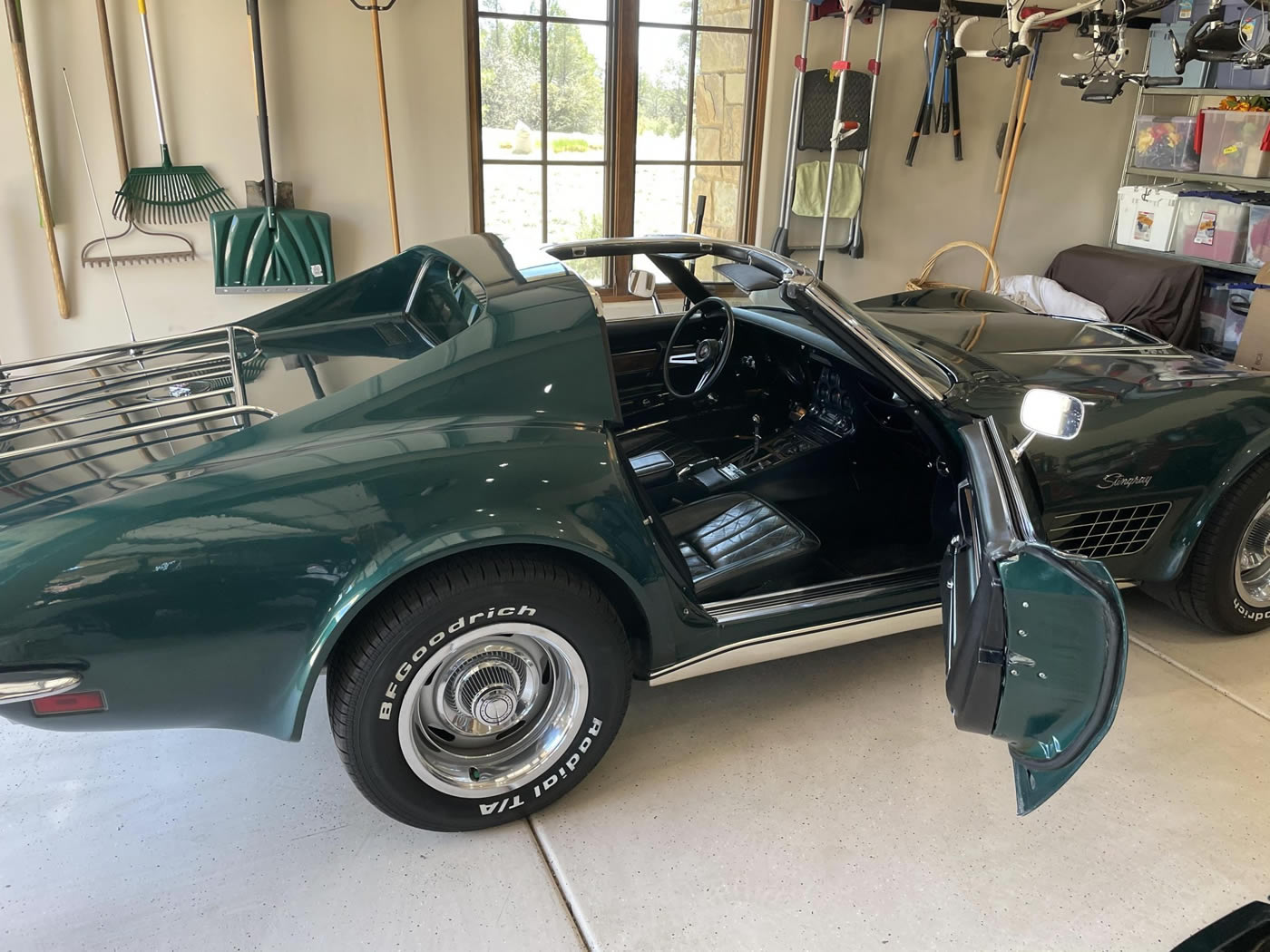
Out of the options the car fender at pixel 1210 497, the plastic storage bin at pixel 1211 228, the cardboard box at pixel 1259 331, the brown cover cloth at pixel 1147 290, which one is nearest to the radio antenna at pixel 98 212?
the car fender at pixel 1210 497

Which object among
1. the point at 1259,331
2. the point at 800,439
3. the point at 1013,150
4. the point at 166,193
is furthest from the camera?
the point at 1013,150

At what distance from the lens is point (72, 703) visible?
5.06 feet

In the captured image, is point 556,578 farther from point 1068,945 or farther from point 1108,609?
point 1068,945

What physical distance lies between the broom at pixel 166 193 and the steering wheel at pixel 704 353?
2625 millimetres

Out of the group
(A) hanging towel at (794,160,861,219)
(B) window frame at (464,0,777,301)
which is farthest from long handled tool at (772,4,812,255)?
(B) window frame at (464,0,777,301)

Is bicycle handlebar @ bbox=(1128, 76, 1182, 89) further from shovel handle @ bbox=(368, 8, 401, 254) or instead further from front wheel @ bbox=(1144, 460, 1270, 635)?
shovel handle @ bbox=(368, 8, 401, 254)

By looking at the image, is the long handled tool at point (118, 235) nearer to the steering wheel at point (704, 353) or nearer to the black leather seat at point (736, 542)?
the steering wheel at point (704, 353)

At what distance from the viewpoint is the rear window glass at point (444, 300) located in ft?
6.70

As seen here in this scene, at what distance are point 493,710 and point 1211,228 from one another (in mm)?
5488

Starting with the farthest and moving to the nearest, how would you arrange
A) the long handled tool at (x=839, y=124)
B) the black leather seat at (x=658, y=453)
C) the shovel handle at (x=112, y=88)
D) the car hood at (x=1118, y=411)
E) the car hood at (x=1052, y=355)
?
the long handled tool at (x=839, y=124) → the shovel handle at (x=112, y=88) → the black leather seat at (x=658, y=453) → the car hood at (x=1052, y=355) → the car hood at (x=1118, y=411)

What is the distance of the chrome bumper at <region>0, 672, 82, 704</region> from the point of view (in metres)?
1.46

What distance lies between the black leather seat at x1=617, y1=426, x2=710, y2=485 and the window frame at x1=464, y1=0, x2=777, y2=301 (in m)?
2.33

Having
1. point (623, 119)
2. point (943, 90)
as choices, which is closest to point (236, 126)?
point (623, 119)

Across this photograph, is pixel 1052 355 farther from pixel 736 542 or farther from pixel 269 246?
pixel 269 246
